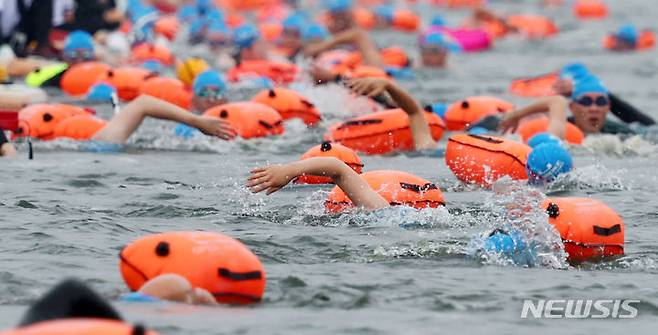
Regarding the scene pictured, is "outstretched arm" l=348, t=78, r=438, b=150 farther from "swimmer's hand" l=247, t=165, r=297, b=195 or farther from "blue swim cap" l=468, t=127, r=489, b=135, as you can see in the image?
"swimmer's hand" l=247, t=165, r=297, b=195

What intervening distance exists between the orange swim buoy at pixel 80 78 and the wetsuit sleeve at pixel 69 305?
12.4 metres

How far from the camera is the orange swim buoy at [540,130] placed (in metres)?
12.5

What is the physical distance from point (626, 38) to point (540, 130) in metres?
12.7

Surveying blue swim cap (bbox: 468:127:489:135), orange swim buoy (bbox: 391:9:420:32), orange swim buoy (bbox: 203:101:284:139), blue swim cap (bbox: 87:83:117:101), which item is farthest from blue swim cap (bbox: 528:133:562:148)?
orange swim buoy (bbox: 391:9:420:32)

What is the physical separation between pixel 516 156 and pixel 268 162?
234 centimetres

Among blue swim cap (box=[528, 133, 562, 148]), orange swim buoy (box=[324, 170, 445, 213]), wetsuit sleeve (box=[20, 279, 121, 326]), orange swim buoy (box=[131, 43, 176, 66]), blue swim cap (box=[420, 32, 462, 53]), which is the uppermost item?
wetsuit sleeve (box=[20, 279, 121, 326])

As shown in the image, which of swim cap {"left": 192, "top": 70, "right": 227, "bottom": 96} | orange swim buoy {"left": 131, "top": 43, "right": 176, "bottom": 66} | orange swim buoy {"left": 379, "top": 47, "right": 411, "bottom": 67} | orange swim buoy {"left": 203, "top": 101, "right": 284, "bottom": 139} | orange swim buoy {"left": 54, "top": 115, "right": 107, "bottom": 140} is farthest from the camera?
orange swim buoy {"left": 131, "top": 43, "right": 176, "bottom": 66}

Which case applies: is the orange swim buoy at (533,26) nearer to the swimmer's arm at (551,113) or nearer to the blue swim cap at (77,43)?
the blue swim cap at (77,43)

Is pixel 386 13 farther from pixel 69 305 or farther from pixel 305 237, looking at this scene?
pixel 69 305

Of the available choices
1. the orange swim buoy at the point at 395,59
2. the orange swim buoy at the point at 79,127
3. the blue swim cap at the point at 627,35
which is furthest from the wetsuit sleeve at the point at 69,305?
the blue swim cap at the point at 627,35

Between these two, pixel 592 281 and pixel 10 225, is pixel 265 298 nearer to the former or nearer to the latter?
pixel 592 281

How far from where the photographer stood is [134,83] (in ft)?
53.1

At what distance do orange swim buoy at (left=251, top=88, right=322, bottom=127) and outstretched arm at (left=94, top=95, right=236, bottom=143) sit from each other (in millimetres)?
2229

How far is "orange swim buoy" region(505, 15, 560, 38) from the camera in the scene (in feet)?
92.0
